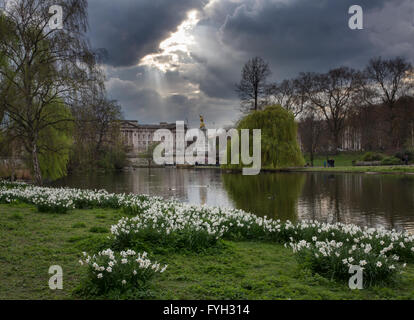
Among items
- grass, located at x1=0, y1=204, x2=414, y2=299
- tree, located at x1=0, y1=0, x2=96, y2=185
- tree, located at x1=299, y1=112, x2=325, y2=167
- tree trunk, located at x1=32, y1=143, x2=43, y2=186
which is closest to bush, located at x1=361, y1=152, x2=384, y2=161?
tree, located at x1=299, y1=112, x2=325, y2=167

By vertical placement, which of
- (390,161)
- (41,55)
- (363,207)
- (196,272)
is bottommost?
(363,207)

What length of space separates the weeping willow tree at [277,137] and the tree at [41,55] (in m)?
23.6

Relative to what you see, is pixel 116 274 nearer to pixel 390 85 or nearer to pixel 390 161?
pixel 390 161

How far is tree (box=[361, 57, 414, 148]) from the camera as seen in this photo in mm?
52500

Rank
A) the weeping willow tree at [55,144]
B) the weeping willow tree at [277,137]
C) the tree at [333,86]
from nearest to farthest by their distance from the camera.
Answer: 1. the weeping willow tree at [55,144]
2. the weeping willow tree at [277,137]
3. the tree at [333,86]

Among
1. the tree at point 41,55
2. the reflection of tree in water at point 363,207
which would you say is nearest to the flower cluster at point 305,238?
the reflection of tree in water at point 363,207

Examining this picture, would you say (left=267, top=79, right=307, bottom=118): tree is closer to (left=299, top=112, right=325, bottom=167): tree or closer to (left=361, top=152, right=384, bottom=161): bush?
(left=299, top=112, right=325, bottom=167): tree

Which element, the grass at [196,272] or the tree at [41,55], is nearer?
the grass at [196,272]

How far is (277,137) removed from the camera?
37.2 metres

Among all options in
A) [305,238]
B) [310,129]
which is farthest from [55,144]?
[310,129]

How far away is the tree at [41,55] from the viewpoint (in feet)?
54.0

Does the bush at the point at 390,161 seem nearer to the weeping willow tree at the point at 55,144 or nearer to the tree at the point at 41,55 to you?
the weeping willow tree at the point at 55,144

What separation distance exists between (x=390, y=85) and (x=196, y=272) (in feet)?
194

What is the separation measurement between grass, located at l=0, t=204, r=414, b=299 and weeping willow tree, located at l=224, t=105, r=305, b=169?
3020 centimetres
